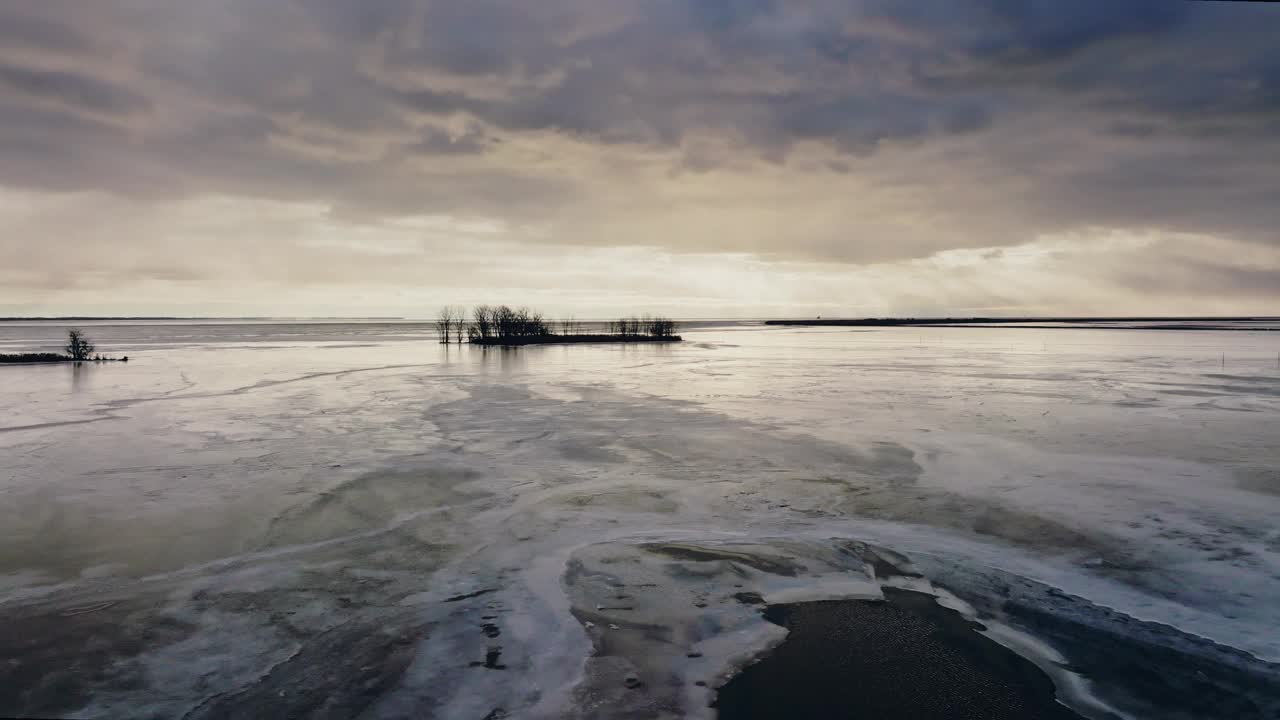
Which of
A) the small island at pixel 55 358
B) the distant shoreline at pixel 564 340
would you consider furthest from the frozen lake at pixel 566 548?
the distant shoreline at pixel 564 340

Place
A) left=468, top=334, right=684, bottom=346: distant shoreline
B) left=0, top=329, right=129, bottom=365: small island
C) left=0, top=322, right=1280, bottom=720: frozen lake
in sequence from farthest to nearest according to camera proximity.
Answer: left=468, top=334, right=684, bottom=346: distant shoreline
left=0, top=329, right=129, bottom=365: small island
left=0, top=322, right=1280, bottom=720: frozen lake

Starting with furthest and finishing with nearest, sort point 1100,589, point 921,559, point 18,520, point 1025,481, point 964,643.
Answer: point 1025,481 → point 18,520 → point 921,559 → point 1100,589 → point 964,643

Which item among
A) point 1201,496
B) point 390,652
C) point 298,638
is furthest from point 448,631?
point 1201,496

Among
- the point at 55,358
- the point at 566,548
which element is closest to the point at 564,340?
the point at 55,358

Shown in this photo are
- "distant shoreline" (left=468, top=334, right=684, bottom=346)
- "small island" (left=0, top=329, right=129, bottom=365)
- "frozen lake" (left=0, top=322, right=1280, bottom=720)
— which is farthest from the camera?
"distant shoreline" (left=468, top=334, right=684, bottom=346)

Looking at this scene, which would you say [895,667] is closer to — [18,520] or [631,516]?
[631,516]

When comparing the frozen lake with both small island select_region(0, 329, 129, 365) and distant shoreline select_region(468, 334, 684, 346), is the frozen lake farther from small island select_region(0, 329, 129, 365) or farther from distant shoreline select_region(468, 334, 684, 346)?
distant shoreline select_region(468, 334, 684, 346)

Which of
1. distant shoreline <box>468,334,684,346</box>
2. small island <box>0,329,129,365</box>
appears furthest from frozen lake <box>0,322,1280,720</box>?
distant shoreline <box>468,334,684,346</box>

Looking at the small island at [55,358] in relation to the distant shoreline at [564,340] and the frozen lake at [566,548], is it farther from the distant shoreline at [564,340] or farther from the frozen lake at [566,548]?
the distant shoreline at [564,340]
